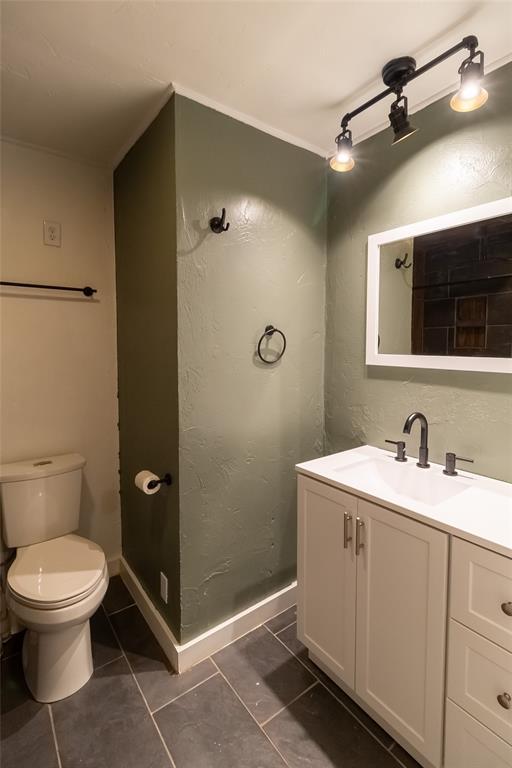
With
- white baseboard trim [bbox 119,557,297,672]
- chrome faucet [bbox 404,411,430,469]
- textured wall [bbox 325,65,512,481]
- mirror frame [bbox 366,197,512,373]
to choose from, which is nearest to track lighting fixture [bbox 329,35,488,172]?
textured wall [bbox 325,65,512,481]

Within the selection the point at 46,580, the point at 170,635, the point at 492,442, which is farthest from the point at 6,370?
the point at 492,442

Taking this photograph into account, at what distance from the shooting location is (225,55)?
123 centimetres

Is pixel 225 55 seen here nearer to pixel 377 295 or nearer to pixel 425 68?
pixel 425 68

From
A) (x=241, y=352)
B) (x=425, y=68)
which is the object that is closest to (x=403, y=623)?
(x=241, y=352)

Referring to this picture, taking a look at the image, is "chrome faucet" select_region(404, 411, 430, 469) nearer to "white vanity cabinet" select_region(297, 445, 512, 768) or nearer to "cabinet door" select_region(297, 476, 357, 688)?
"white vanity cabinet" select_region(297, 445, 512, 768)

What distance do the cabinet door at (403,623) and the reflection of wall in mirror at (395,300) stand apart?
0.77 m

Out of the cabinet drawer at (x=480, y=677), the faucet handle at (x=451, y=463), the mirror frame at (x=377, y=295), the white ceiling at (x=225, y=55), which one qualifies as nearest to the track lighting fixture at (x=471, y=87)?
the white ceiling at (x=225, y=55)

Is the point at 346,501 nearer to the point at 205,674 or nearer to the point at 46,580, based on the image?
the point at 205,674

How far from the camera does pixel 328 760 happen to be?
46.9 inches

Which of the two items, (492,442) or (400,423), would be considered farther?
(400,423)

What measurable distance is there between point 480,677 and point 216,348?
1331mm

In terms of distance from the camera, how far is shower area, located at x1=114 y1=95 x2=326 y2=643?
1.46m

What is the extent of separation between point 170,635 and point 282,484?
2.68 feet

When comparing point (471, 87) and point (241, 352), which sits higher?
point (471, 87)
